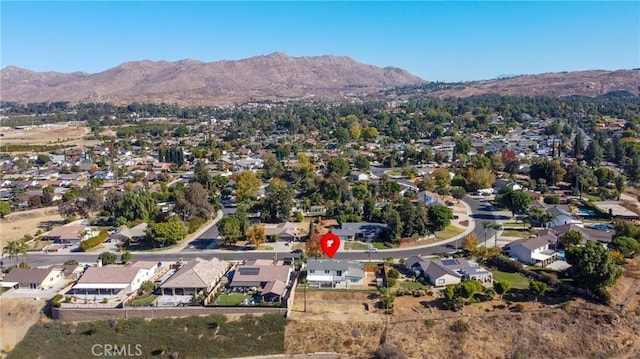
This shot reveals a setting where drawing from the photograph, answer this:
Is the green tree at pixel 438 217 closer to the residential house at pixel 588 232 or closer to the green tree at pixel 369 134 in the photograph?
the residential house at pixel 588 232

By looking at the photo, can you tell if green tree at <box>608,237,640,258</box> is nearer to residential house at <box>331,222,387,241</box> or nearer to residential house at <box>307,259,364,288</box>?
residential house at <box>331,222,387,241</box>

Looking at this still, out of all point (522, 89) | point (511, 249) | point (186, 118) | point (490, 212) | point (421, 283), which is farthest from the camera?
point (522, 89)

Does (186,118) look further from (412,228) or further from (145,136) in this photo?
(412,228)

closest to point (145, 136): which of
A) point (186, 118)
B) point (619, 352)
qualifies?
point (186, 118)

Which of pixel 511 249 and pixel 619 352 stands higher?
pixel 511 249

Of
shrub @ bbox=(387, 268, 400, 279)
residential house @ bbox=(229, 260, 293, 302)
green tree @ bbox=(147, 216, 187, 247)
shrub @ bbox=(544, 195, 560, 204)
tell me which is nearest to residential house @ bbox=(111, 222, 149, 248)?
green tree @ bbox=(147, 216, 187, 247)

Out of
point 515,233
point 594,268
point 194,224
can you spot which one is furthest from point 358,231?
point 594,268
